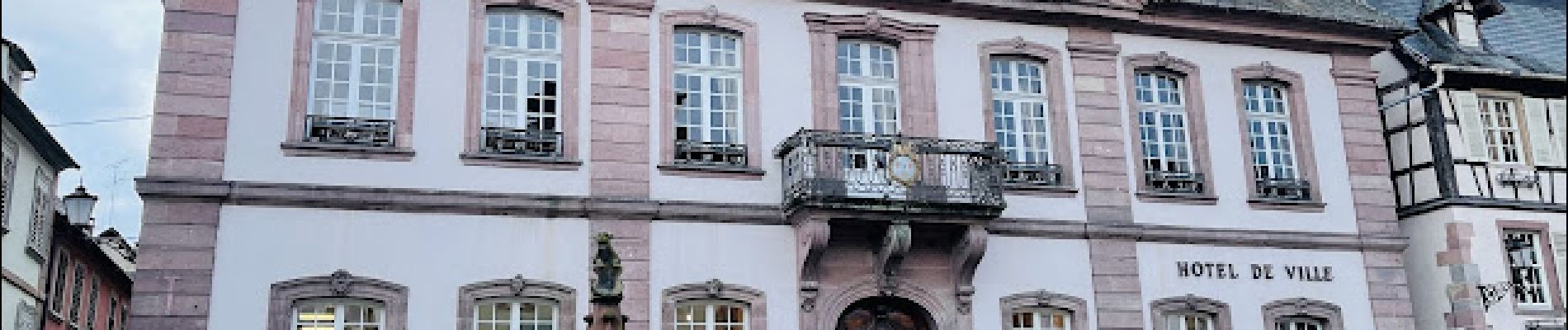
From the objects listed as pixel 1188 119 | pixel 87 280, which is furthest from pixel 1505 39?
pixel 87 280

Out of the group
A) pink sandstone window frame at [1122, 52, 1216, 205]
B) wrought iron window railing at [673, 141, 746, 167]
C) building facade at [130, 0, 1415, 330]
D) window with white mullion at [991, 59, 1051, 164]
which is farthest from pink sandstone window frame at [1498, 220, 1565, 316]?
wrought iron window railing at [673, 141, 746, 167]

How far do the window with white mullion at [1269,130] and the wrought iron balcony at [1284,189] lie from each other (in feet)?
0.42

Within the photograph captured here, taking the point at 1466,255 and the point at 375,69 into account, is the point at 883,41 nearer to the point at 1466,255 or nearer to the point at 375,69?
the point at 375,69

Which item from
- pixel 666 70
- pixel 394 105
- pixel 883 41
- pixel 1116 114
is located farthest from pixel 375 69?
pixel 1116 114

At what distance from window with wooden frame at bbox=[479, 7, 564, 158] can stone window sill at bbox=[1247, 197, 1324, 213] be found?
908 cm

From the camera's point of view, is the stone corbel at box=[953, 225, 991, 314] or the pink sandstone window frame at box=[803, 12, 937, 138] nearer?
the stone corbel at box=[953, 225, 991, 314]

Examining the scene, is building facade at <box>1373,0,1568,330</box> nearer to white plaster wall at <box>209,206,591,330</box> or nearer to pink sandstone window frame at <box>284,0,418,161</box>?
white plaster wall at <box>209,206,591,330</box>

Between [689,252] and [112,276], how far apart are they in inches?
856

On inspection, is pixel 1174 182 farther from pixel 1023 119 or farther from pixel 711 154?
pixel 711 154

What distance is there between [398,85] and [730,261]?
4015mm

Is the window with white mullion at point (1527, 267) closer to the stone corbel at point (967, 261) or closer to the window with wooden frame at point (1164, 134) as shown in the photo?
the window with wooden frame at point (1164, 134)

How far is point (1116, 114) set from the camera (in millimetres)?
18844

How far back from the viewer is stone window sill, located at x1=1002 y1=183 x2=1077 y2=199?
17.8 metres

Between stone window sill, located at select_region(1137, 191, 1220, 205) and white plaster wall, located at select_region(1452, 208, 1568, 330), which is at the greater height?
stone window sill, located at select_region(1137, 191, 1220, 205)
